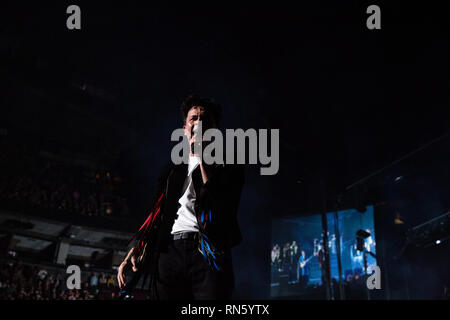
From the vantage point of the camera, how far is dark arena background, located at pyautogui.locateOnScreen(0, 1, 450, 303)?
6.54 metres

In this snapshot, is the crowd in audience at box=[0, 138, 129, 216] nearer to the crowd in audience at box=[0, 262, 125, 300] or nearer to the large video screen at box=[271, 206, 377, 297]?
the crowd in audience at box=[0, 262, 125, 300]

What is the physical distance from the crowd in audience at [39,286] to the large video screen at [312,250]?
694cm

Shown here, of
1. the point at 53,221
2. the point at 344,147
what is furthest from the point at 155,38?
the point at 53,221

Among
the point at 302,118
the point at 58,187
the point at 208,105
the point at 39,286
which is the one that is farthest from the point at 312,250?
the point at 58,187

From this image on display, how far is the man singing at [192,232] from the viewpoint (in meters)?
1.52

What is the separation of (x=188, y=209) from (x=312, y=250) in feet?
27.1

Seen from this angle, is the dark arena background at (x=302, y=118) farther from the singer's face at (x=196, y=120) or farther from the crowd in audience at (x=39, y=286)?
the singer's face at (x=196, y=120)

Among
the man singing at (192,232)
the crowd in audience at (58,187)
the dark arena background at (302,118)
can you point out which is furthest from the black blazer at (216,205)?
the crowd in audience at (58,187)

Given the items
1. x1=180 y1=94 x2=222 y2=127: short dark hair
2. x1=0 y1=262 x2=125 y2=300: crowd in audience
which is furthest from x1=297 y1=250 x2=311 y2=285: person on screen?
x1=180 y1=94 x2=222 y2=127: short dark hair

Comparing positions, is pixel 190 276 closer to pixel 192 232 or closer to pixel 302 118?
pixel 192 232

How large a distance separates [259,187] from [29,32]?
9.23 metres

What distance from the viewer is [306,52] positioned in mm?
7102

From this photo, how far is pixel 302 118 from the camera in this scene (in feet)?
28.6
